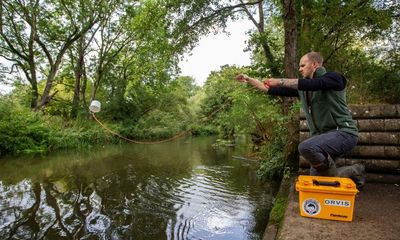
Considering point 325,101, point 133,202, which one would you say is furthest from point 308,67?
point 133,202

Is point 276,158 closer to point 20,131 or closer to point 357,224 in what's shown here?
point 357,224

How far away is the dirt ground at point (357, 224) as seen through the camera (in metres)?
2.42

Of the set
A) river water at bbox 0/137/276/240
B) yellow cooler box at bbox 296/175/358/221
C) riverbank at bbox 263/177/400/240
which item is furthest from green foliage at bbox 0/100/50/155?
yellow cooler box at bbox 296/175/358/221

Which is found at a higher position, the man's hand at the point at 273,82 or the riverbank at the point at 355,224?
the man's hand at the point at 273,82

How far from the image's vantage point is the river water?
4086mm

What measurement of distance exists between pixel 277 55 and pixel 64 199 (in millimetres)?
9180

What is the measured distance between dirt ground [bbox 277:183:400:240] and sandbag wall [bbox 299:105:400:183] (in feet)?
3.04

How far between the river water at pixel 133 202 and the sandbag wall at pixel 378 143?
167cm

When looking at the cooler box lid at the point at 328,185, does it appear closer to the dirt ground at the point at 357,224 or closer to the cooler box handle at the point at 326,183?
the cooler box handle at the point at 326,183

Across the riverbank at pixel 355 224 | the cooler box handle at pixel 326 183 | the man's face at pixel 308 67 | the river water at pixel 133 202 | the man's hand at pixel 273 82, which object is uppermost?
the man's face at pixel 308 67

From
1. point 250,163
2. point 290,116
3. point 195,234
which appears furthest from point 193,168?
point 195,234

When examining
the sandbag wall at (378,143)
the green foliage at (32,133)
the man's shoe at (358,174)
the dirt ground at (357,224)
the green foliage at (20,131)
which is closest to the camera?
the dirt ground at (357,224)

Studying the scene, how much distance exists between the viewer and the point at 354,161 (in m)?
4.43

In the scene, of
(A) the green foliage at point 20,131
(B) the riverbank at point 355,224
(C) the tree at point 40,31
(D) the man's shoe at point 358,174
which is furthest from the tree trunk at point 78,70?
(B) the riverbank at point 355,224
